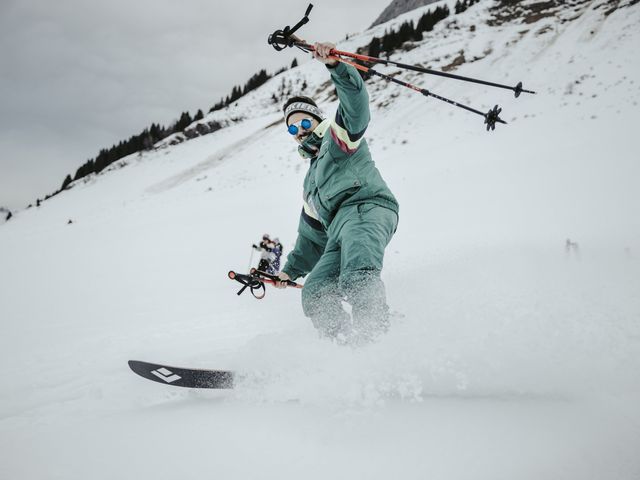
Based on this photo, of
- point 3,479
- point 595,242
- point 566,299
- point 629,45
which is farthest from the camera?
point 629,45

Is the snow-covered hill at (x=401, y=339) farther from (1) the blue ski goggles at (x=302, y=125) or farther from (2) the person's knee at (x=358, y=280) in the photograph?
(1) the blue ski goggles at (x=302, y=125)

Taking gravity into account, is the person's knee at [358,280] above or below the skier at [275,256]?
below

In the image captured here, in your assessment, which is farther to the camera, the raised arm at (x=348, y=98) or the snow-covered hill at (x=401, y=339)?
the raised arm at (x=348, y=98)

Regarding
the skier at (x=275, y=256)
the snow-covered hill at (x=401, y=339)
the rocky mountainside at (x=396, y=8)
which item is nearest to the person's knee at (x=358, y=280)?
the snow-covered hill at (x=401, y=339)

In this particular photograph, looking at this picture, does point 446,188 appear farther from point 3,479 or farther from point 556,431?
point 3,479

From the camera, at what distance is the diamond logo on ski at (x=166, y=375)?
88.9 inches

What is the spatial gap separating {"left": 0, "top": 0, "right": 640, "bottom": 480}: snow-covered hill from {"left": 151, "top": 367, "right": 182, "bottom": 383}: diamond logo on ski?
62 mm

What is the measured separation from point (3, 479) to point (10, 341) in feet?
11.2

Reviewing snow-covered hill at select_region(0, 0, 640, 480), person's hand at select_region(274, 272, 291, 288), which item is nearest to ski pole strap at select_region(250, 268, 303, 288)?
person's hand at select_region(274, 272, 291, 288)

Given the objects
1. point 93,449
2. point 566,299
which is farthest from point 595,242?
point 93,449

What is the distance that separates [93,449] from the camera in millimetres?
1533

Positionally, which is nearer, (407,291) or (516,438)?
(516,438)

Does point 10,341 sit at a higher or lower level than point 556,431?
higher

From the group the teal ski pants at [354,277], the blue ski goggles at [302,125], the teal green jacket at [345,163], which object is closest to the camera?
the teal ski pants at [354,277]
